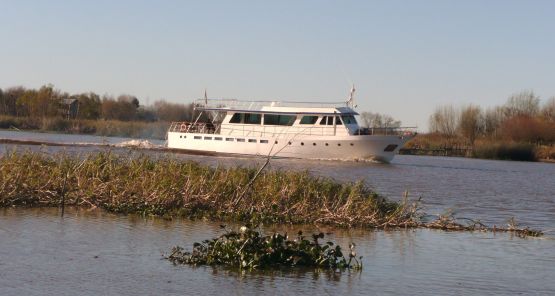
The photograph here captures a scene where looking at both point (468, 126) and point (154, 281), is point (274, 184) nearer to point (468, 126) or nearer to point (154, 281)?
point (154, 281)

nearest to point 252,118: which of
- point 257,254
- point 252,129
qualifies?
point 252,129

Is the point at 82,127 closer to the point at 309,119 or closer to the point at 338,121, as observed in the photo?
the point at 309,119

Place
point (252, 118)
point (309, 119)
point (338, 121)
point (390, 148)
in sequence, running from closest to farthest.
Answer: point (338, 121)
point (309, 119)
point (390, 148)
point (252, 118)

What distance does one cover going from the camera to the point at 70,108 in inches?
4419

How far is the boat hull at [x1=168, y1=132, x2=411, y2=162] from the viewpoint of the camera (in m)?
50.7

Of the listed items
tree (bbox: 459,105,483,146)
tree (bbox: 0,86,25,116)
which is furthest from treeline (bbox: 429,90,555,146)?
tree (bbox: 0,86,25,116)

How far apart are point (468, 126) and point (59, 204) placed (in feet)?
235

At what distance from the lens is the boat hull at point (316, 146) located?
50719 millimetres

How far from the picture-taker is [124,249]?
1355cm

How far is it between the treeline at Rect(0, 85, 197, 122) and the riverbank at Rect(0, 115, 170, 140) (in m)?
8.78

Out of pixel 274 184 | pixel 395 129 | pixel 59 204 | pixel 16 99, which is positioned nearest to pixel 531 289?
pixel 274 184

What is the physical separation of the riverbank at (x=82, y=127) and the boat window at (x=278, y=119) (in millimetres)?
34623

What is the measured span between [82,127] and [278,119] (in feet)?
130

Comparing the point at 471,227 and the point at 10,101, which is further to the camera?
the point at 10,101
